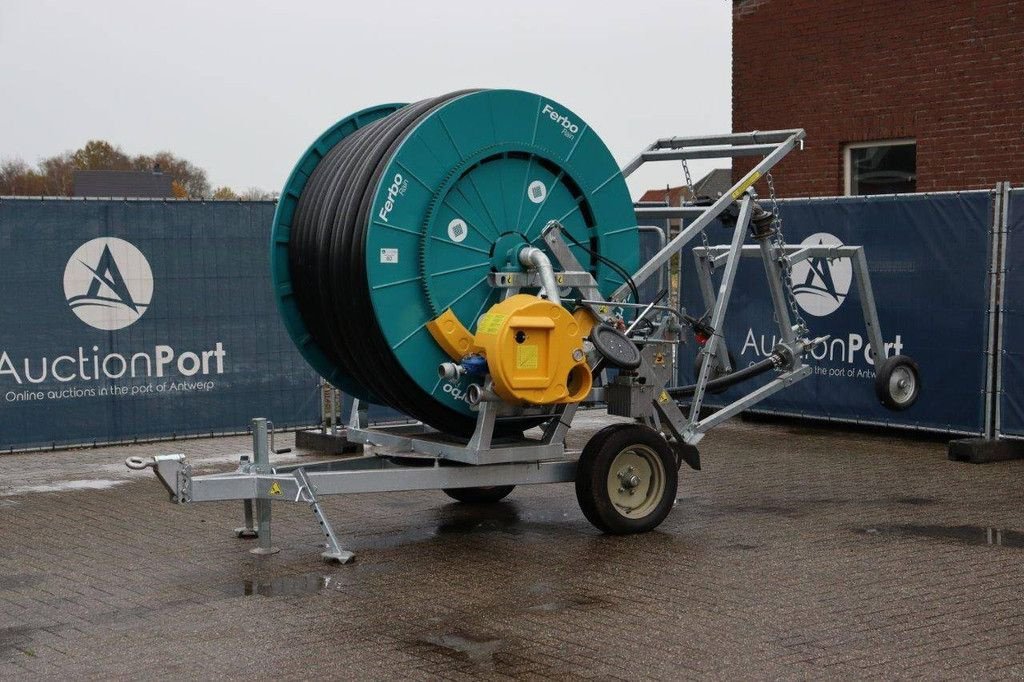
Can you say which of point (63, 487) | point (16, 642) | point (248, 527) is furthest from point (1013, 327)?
point (16, 642)

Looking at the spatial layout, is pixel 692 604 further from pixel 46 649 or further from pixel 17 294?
pixel 17 294

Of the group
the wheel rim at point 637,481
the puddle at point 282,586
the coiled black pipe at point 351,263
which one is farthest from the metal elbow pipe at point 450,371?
the puddle at point 282,586

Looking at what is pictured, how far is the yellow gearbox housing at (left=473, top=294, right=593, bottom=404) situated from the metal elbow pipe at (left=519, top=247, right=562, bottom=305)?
5.6 inches

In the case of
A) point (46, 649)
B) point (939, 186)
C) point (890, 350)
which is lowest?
point (46, 649)

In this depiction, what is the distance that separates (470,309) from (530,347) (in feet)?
2.17

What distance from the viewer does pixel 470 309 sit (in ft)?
29.2

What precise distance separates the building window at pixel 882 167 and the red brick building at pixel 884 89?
0.04 ft

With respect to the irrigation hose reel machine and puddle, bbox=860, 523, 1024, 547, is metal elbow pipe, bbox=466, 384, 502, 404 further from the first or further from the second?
puddle, bbox=860, 523, 1024, 547

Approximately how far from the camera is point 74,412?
13.2m

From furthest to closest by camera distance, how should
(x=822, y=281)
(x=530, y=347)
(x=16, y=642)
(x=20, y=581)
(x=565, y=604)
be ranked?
(x=822, y=281)
(x=530, y=347)
(x=20, y=581)
(x=565, y=604)
(x=16, y=642)

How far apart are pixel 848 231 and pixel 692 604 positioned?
24.9ft

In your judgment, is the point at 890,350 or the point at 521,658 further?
the point at 890,350

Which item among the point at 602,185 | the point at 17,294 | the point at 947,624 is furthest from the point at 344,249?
the point at 17,294

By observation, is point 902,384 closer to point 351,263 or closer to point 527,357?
point 527,357
